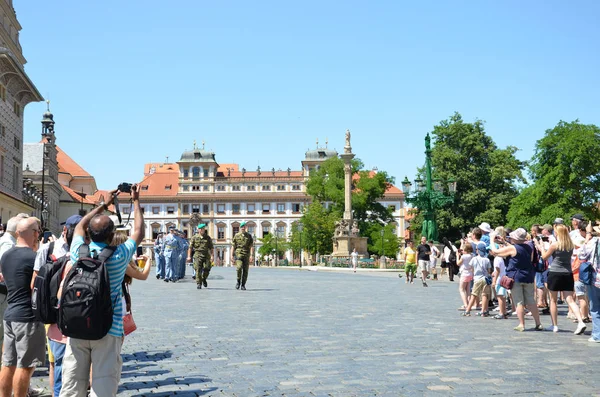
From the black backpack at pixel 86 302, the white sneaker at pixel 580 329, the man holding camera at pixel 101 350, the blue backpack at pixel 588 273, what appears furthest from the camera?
the white sneaker at pixel 580 329

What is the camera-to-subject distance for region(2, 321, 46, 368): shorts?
6.77 m

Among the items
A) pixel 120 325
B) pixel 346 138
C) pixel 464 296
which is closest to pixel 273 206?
pixel 346 138

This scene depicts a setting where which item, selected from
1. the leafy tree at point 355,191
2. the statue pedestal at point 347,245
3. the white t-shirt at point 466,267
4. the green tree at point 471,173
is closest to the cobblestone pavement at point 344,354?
the white t-shirt at point 466,267

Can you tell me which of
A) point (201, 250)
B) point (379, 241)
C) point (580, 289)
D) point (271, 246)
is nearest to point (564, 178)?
point (201, 250)

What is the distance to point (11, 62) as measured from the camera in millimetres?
49781

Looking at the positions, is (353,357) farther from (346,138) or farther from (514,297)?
(346,138)

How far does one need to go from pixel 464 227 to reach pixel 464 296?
50.9 metres

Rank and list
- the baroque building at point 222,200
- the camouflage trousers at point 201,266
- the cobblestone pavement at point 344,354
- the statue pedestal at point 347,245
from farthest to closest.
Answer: the baroque building at point 222,200, the statue pedestal at point 347,245, the camouflage trousers at point 201,266, the cobblestone pavement at point 344,354

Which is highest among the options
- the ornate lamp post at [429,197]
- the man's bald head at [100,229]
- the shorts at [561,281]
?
the ornate lamp post at [429,197]

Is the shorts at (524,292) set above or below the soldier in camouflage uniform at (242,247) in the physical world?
below

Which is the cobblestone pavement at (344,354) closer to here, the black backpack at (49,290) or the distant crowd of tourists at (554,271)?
the distant crowd of tourists at (554,271)

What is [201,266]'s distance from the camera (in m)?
25.7

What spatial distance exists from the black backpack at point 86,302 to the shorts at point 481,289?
11690mm

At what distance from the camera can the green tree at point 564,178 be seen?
193ft
